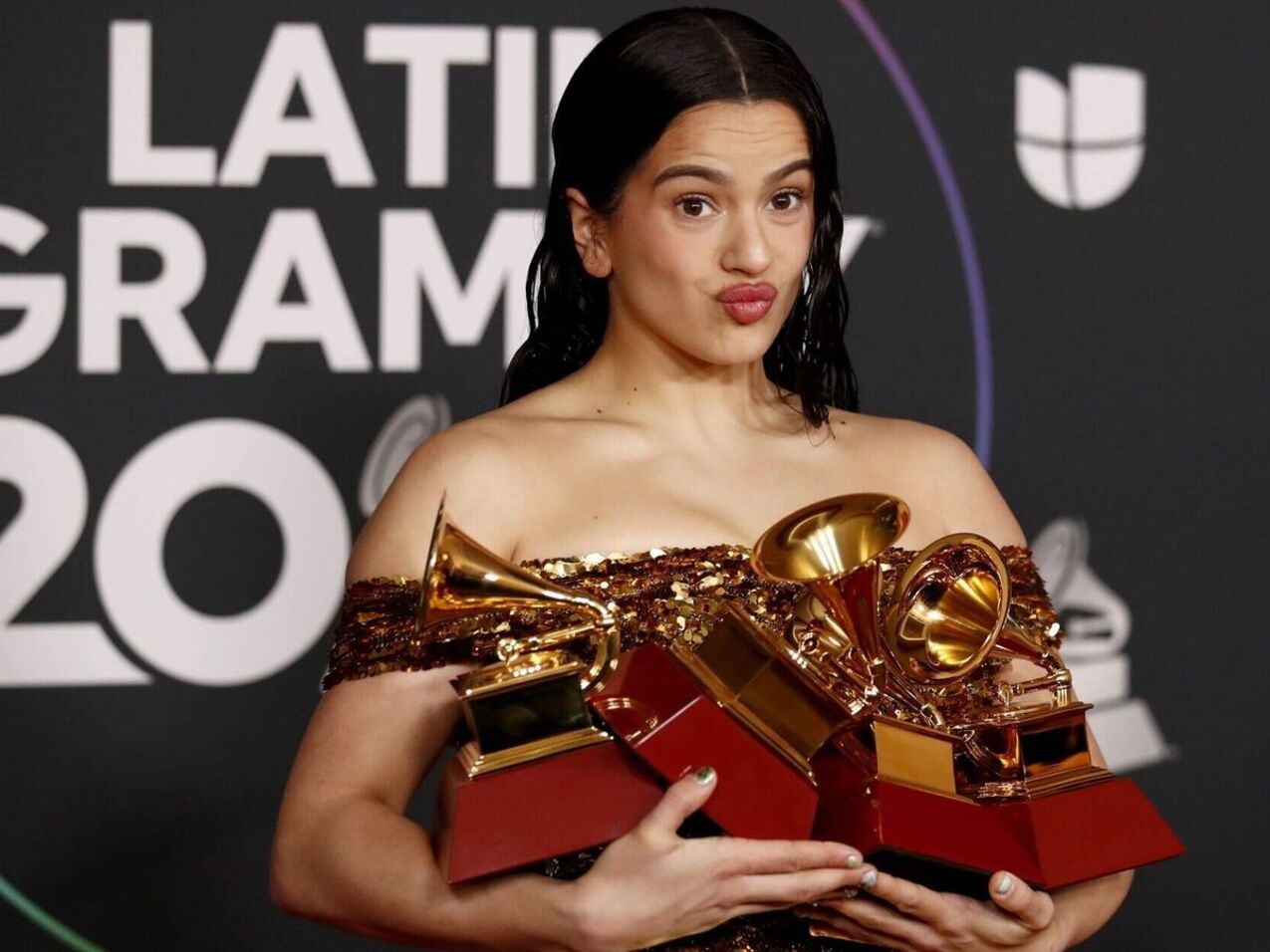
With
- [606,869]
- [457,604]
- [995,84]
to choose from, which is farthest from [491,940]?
[995,84]

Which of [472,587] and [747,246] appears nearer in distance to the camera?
[472,587]

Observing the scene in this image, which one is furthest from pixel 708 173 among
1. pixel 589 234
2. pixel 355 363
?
pixel 355 363

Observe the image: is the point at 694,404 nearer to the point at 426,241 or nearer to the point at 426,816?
the point at 426,241

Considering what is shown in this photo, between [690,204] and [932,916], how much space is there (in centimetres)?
75

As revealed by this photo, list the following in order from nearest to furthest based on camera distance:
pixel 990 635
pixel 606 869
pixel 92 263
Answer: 1. pixel 606 869
2. pixel 990 635
3. pixel 92 263

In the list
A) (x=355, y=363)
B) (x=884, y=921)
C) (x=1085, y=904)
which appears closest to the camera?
(x=884, y=921)

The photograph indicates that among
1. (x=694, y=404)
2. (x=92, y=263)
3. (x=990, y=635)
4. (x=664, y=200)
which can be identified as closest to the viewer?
(x=990, y=635)

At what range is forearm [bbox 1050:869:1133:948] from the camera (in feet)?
5.91

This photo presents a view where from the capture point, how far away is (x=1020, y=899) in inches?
65.6

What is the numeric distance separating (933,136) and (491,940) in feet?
6.02

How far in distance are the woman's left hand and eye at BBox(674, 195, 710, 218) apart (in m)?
0.70

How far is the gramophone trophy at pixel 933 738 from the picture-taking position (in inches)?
65.1

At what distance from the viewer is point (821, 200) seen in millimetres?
2109

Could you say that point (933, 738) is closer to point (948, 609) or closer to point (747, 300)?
point (948, 609)
